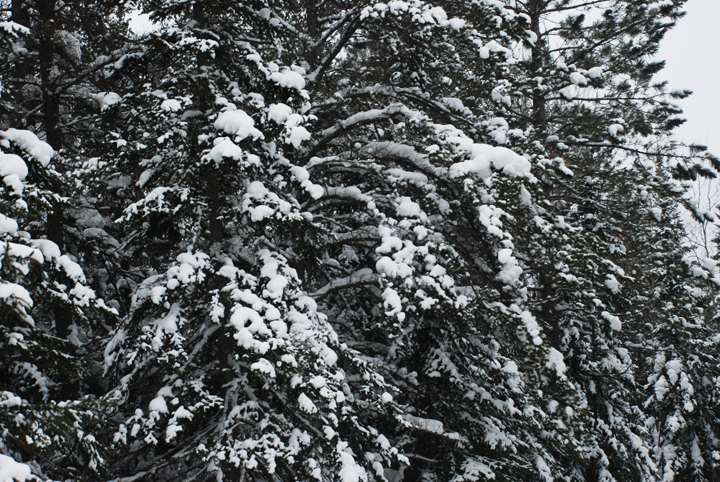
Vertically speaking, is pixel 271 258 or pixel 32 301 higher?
pixel 271 258

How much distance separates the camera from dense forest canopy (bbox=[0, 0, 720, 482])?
4.38 m

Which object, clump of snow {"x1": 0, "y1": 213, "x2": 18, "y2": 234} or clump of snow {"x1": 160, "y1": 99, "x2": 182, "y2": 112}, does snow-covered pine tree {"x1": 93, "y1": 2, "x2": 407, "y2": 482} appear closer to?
clump of snow {"x1": 160, "y1": 99, "x2": 182, "y2": 112}

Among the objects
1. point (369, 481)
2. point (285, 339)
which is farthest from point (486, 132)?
point (369, 481)

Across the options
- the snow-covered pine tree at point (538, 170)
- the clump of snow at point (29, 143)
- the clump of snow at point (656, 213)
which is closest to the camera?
the clump of snow at point (29, 143)

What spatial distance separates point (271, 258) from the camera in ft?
17.6

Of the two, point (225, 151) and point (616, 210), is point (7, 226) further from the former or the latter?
point (616, 210)

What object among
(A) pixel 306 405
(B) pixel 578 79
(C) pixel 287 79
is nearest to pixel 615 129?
(B) pixel 578 79

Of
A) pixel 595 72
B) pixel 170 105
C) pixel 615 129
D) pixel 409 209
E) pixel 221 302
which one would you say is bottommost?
pixel 221 302

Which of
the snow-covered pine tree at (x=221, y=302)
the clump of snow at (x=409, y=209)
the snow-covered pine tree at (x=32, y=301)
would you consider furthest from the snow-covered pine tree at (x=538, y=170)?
the snow-covered pine tree at (x=32, y=301)

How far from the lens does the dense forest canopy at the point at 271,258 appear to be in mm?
4379

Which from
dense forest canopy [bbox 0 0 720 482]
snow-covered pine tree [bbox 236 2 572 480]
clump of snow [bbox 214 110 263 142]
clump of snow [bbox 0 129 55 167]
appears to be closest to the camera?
clump of snow [bbox 0 129 55 167]

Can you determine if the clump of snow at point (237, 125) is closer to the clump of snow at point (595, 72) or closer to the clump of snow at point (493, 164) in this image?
the clump of snow at point (493, 164)

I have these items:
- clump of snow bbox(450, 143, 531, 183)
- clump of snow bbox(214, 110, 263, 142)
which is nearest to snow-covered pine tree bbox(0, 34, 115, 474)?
clump of snow bbox(214, 110, 263, 142)

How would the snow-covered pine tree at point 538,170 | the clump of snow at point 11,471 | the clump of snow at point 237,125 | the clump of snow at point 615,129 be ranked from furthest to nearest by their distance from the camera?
1. the clump of snow at point 615,129
2. the snow-covered pine tree at point 538,170
3. the clump of snow at point 237,125
4. the clump of snow at point 11,471
